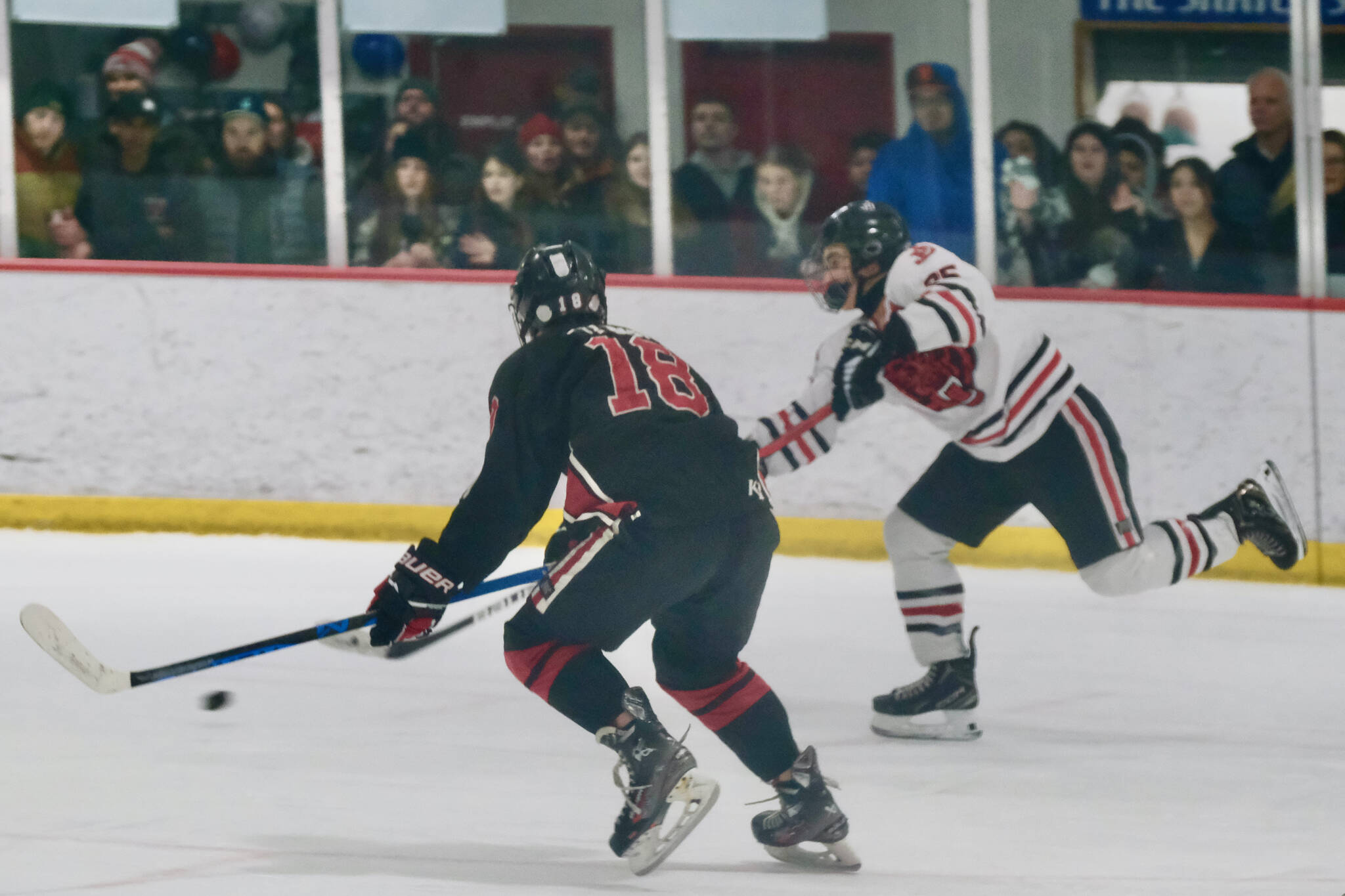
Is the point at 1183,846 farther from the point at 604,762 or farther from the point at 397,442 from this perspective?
the point at 397,442

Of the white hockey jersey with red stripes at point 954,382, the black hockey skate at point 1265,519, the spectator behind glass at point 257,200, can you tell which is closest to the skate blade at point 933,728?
the white hockey jersey with red stripes at point 954,382

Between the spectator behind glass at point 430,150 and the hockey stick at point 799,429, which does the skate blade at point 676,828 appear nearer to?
the hockey stick at point 799,429

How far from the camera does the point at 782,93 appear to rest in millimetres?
5340

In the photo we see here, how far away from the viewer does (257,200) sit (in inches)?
209

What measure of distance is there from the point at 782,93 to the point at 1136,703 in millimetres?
2565

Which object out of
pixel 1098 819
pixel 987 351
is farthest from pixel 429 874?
pixel 987 351

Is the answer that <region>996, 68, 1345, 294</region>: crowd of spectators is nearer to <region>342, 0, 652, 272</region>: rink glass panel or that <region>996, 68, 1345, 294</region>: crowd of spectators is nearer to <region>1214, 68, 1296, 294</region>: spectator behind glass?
<region>1214, 68, 1296, 294</region>: spectator behind glass

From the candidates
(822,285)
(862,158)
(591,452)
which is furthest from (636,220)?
(591,452)

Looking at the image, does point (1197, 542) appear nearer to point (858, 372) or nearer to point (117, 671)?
point (858, 372)

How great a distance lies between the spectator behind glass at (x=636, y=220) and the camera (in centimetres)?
530

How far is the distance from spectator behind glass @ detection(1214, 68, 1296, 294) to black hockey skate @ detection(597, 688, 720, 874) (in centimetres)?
349

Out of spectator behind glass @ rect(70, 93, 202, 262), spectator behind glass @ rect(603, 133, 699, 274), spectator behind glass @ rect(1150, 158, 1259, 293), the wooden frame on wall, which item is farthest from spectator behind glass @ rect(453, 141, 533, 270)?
spectator behind glass @ rect(1150, 158, 1259, 293)

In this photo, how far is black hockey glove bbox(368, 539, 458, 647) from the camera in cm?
225

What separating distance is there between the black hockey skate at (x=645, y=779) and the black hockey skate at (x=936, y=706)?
1.00 metres
